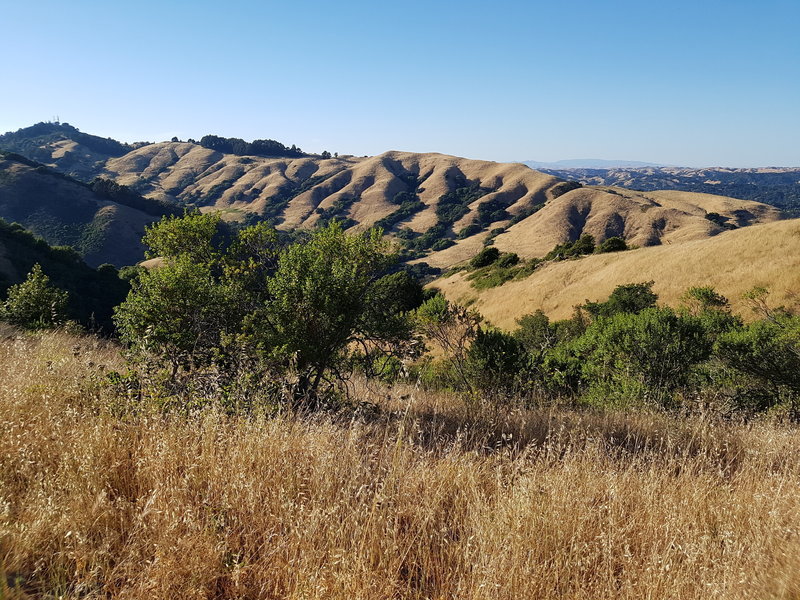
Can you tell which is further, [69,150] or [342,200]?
[69,150]

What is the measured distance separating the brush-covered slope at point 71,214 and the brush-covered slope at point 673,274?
7247 cm

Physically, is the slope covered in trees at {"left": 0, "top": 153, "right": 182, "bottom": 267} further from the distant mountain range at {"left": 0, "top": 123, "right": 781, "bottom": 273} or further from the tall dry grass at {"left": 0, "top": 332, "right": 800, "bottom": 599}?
the tall dry grass at {"left": 0, "top": 332, "right": 800, "bottom": 599}

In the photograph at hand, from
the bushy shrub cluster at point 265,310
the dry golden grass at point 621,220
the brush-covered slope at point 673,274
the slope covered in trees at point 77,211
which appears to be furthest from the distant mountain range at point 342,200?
the bushy shrub cluster at point 265,310

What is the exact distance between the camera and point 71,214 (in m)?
88.1

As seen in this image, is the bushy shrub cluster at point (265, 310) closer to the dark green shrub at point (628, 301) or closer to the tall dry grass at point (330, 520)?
the tall dry grass at point (330, 520)

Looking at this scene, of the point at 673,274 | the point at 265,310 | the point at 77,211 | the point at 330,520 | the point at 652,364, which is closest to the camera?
the point at 330,520

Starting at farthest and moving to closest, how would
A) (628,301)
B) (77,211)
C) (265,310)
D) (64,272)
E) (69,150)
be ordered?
1. (69,150)
2. (77,211)
3. (64,272)
4. (628,301)
5. (265,310)

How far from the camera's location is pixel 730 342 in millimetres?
12328

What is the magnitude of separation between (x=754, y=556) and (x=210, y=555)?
10.0 ft

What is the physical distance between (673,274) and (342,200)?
121 metres

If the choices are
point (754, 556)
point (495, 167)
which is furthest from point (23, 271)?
point (495, 167)

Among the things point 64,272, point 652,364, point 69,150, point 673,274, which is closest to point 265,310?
point 652,364

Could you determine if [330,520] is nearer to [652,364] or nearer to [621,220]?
[652,364]

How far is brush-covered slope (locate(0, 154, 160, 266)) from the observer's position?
80.6 meters
